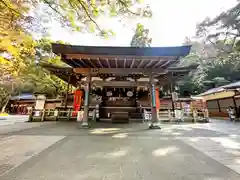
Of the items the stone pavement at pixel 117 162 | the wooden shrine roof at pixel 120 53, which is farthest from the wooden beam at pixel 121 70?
the stone pavement at pixel 117 162

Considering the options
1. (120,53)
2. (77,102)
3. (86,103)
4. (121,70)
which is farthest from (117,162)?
(77,102)

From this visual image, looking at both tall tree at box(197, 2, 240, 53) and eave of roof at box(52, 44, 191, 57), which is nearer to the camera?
eave of roof at box(52, 44, 191, 57)

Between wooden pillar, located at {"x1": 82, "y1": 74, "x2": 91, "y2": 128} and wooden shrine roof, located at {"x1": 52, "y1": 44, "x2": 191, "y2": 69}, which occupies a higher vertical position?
wooden shrine roof, located at {"x1": 52, "y1": 44, "x2": 191, "y2": 69}

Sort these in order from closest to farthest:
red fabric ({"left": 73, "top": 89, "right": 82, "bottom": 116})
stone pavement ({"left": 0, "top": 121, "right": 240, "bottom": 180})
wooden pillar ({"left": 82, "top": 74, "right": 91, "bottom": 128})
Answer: stone pavement ({"left": 0, "top": 121, "right": 240, "bottom": 180}) → wooden pillar ({"left": 82, "top": 74, "right": 91, "bottom": 128}) → red fabric ({"left": 73, "top": 89, "right": 82, "bottom": 116})

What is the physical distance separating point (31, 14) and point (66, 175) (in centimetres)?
408

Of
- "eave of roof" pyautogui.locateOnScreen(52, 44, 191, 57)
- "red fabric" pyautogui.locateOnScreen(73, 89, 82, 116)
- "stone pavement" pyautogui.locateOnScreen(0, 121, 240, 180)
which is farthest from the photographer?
"red fabric" pyautogui.locateOnScreen(73, 89, 82, 116)

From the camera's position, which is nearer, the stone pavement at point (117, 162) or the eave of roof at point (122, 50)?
the stone pavement at point (117, 162)

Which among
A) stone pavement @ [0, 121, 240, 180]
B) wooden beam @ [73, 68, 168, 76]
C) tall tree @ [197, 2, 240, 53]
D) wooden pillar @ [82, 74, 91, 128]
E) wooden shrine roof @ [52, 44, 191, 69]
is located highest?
tall tree @ [197, 2, 240, 53]

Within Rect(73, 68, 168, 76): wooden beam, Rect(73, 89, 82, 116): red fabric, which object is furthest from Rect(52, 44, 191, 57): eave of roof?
Rect(73, 89, 82, 116): red fabric

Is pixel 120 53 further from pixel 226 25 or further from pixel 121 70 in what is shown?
pixel 226 25

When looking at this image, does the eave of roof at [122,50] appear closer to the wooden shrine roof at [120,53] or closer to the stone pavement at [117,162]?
the wooden shrine roof at [120,53]

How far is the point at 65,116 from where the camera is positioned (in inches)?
387

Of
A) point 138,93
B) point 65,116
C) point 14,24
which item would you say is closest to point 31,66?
point 65,116

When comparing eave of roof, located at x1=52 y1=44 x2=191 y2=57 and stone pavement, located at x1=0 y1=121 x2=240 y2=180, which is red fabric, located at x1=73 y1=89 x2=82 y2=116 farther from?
stone pavement, located at x1=0 y1=121 x2=240 y2=180
